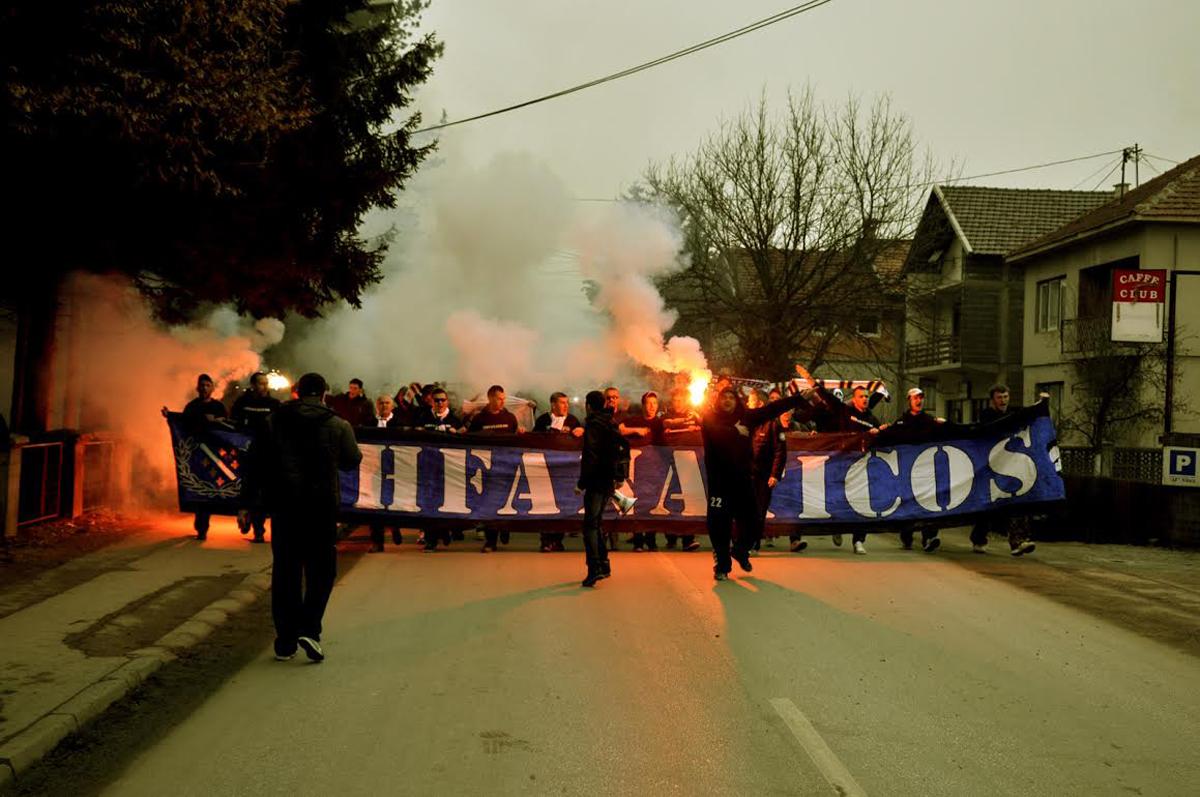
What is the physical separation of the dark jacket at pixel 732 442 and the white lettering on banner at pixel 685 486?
94.3 inches

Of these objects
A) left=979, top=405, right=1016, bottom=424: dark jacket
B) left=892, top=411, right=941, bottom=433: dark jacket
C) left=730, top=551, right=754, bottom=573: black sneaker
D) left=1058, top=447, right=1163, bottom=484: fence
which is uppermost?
left=979, top=405, right=1016, bottom=424: dark jacket

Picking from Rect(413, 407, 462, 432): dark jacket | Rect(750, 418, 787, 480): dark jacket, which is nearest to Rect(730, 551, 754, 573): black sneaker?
Rect(750, 418, 787, 480): dark jacket

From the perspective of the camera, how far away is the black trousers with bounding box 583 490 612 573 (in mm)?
10297

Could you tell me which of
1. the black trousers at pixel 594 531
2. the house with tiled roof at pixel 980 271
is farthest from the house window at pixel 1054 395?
the black trousers at pixel 594 531

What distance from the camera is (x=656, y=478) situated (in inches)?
527

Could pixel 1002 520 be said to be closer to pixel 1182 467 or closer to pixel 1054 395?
pixel 1182 467

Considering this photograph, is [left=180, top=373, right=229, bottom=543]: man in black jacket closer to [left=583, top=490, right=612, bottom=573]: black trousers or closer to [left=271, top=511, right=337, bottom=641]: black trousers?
[left=583, top=490, right=612, bottom=573]: black trousers

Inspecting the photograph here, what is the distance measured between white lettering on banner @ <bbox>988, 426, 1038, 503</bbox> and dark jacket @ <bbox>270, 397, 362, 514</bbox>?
8.70 m

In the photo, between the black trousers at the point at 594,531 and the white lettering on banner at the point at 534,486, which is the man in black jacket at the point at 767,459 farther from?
the white lettering on banner at the point at 534,486

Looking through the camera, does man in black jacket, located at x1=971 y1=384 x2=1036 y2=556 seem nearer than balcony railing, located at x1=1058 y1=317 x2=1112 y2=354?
Yes

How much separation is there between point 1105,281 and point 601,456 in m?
24.1

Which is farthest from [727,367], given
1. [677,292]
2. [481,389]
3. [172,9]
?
[172,9]

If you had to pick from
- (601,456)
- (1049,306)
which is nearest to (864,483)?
(601,456)

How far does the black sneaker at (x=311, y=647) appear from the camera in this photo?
7.11 metres
